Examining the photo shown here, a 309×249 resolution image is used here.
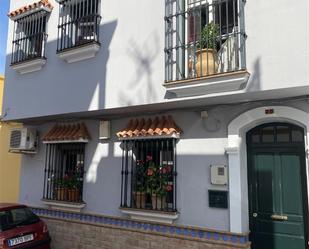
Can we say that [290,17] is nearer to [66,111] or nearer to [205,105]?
[205,105]

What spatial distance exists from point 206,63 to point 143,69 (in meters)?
1.48

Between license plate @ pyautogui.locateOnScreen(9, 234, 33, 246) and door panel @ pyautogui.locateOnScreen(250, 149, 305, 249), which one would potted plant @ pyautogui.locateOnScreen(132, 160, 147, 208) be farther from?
license plate @ pyautogui.locateOnScreen(9, 234, 33, 246)

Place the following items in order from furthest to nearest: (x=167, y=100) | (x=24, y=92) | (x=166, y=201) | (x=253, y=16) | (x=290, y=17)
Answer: (x=24, y=92) < (x=166, y=201) < (x=167, y=100) < (x=253, y=16) < (x=290, y=17)

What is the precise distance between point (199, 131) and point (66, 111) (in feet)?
10.9

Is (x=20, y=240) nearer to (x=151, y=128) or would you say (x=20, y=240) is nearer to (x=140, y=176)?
(x=140, y=176)

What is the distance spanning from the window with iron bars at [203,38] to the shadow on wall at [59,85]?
1652 millimetres

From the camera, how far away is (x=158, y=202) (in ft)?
21.6

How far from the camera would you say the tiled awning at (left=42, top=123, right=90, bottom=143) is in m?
8.04

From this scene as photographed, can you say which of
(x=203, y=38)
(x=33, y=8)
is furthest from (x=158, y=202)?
(x=33, y=8)

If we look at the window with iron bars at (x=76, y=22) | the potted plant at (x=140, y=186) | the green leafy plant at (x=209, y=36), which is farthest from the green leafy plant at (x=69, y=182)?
the green leafy plant at (x=209, y=36)

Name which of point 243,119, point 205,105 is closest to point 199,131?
point 205,105

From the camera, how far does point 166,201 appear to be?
6.61 metres

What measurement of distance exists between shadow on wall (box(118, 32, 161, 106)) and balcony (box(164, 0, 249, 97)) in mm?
355

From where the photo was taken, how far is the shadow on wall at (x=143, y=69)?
641 centimetres
